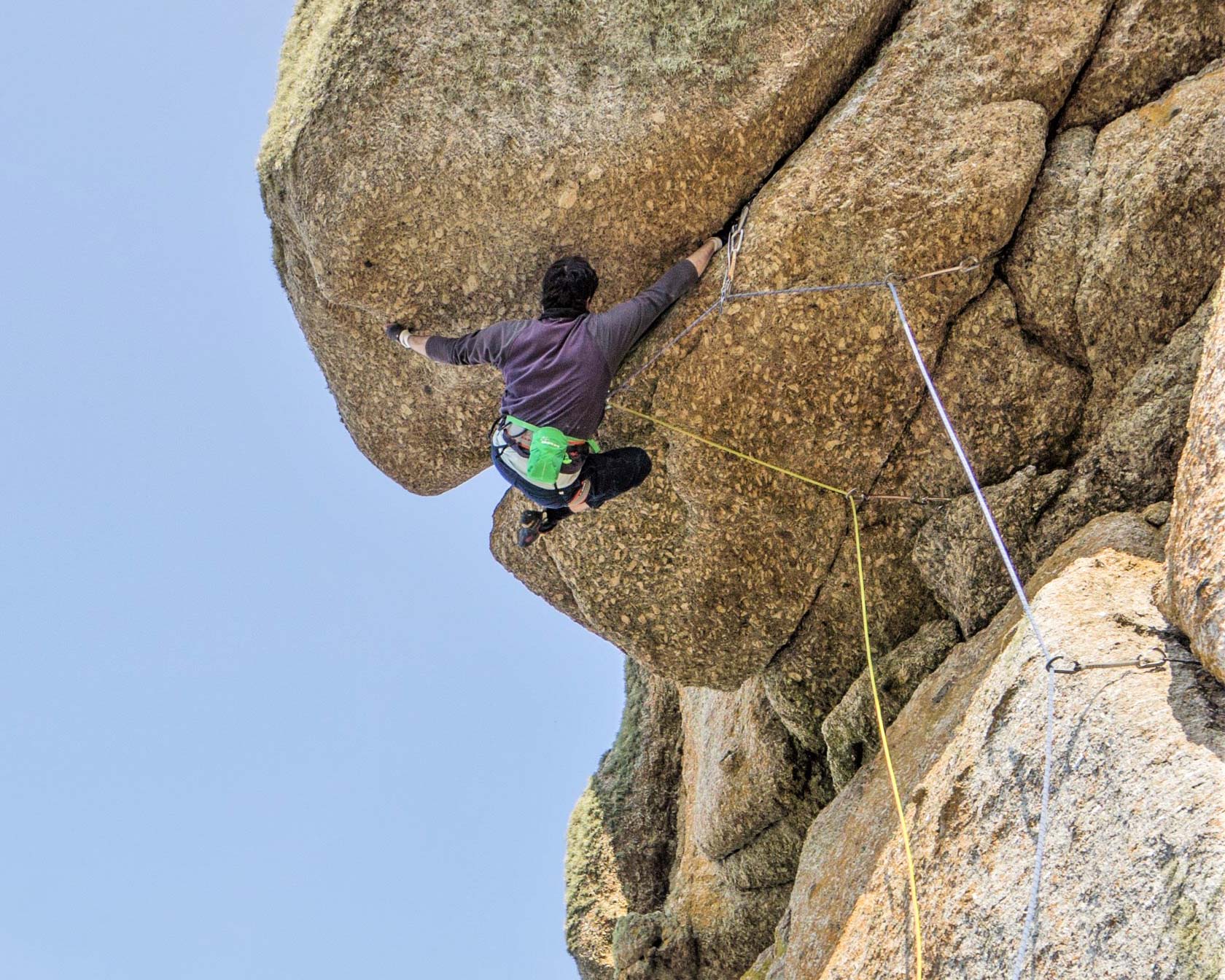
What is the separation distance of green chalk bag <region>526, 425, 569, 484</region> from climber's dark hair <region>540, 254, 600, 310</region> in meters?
0.94

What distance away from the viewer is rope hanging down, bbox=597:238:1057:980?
546 centimetres

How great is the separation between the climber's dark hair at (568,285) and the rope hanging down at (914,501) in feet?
3.03

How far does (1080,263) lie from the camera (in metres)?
8.04

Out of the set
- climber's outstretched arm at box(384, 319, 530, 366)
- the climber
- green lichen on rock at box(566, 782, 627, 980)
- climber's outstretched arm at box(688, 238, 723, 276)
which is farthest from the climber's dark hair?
green lichen on rock at box(566, 782, 627, 980)

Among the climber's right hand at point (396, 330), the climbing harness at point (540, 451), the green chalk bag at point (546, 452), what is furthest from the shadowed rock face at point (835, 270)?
the green chalk bag at point (546, 452)

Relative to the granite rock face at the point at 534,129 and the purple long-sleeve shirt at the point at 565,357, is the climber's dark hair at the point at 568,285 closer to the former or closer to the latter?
the purple long-sleeve shirt at the point at 565,357

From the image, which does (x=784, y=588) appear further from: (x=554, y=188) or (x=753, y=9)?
(x=753, y=9)

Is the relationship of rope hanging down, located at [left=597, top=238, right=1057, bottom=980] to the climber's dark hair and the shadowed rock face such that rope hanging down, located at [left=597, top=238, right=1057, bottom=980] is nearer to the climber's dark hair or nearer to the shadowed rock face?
the shadowed rock face

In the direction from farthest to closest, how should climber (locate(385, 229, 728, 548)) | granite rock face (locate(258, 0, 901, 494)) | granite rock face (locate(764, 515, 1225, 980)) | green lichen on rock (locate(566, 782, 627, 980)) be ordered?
green lichen on rock (locate(566, 782, 627, 980)), granite rock face (locate(258, 0, 901, 494)), climber (locate(385, 229, 728, 548)), granite rock face (locate(764, 515, 1225, 980))

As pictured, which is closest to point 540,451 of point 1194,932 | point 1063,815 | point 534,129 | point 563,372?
point 563,372

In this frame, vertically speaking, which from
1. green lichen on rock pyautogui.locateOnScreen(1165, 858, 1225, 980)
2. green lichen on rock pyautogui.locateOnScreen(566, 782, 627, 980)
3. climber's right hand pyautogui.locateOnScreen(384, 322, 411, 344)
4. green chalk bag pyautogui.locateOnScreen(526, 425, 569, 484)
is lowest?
green lichen on rock pyautogui.locateOnScreen(1165, 858, 1225, 980)

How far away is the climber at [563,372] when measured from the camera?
786cm

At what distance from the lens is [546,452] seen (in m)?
7.76

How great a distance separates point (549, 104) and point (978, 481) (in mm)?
4281
